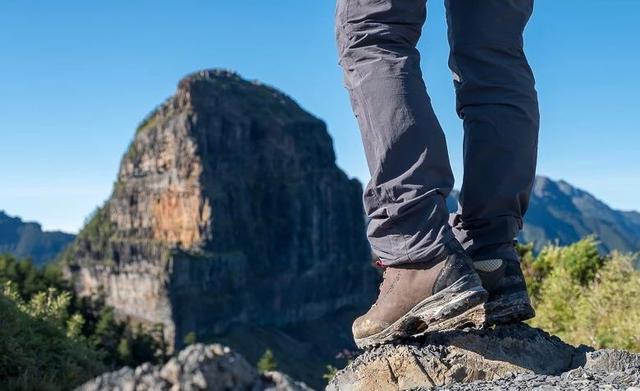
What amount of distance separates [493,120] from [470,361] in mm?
867

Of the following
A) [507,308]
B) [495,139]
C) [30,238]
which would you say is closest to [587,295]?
[507,308]

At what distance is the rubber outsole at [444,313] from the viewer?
2434 mm

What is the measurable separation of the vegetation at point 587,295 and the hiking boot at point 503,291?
3.32 m

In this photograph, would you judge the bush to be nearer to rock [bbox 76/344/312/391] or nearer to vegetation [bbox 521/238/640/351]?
rock [bbox 76/344/312/391]

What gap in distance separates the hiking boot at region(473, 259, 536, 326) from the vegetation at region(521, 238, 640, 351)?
10.9 ft

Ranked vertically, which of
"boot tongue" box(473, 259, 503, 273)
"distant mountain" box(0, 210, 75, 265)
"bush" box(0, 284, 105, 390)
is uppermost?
"distant mountain" box(0, 210, 75, 265)

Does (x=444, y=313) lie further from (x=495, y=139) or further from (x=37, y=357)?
(x=37, y=357)

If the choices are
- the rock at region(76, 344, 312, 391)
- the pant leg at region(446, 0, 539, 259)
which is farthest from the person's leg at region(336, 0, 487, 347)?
the rock at region(76, 344, 312, 391)

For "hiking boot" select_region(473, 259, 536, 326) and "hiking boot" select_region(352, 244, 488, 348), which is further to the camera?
"hiking boot" select_region(473, 259, 536, 326)

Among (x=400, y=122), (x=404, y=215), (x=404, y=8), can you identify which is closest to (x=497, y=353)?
(x=404, y=215)

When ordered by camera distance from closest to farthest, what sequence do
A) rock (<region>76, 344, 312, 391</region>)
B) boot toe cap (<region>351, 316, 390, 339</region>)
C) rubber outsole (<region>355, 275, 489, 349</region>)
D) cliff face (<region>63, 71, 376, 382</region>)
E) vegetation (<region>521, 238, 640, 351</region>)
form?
1. rock (<region>76, 344, 312, 391</region>)
2. rubber outsole (<region>355, 275, 489, 349</region>)
3. boot toe cap (<region>351, 316, 390, 339</region>)
4. vegetation (<region>521, 238, 640, 351</region>)
5. cliff face (<region>63, 71, 376, 382</region>)

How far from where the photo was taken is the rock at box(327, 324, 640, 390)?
8.16ft

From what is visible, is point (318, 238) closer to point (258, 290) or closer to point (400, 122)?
point (258, 290)

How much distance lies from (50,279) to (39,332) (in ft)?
54.6
